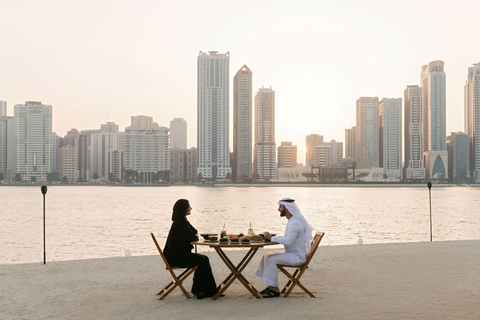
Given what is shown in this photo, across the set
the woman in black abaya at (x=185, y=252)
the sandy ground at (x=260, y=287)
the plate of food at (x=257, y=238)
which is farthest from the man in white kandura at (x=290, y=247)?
the woman in black abaya at (x=185, y=252)

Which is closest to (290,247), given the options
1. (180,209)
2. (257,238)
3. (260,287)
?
(257,238)

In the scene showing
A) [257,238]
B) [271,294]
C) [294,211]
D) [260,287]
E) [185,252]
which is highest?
[294,211]

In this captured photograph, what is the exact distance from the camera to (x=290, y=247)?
7.89 meters

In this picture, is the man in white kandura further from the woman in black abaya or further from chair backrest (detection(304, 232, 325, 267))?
the woman in black abaya

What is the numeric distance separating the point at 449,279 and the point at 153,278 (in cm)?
586

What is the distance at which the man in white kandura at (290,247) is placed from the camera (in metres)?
7.73

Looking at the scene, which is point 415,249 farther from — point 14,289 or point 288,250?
point 14,289

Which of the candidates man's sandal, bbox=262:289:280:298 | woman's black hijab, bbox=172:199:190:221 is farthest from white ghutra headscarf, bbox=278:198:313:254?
woman's black hijab, bbox=172:199:190:221

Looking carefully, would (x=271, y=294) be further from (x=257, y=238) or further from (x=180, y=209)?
(x=180, y=209)

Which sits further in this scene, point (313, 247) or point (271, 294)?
point (313, 247)

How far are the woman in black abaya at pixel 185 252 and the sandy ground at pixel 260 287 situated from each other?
0.26 metres

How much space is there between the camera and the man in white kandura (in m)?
7.73

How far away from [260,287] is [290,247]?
1462mm

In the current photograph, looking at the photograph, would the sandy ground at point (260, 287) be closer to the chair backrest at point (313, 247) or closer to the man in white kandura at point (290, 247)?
the man in white kandura at point (290, 247)
